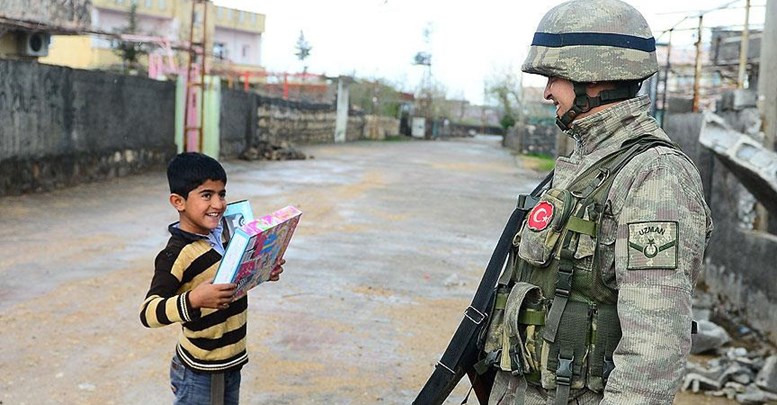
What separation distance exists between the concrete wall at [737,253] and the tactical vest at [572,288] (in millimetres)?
4594

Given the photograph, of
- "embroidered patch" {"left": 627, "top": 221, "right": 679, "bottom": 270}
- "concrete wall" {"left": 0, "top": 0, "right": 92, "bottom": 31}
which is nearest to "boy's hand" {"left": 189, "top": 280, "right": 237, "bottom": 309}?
"embroidered patch" {"left": 627, "top": 221, "right": 679, "bottom": 270}

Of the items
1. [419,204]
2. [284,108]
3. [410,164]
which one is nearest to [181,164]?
[419,204]

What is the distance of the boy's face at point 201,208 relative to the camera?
2.58 m

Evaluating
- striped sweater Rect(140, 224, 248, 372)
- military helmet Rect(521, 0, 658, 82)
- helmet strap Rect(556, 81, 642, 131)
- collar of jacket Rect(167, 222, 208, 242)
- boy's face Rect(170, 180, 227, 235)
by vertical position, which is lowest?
striped sweater Rect(140, 224, 248, 372)

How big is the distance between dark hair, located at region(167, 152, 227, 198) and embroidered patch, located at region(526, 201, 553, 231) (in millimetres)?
1154

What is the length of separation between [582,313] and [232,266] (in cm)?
96

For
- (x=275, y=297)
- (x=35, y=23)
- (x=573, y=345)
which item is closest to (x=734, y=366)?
(x=275, y=297)

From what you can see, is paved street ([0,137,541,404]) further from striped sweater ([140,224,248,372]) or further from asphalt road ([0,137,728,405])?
striped sweater ([140,224,248,372])

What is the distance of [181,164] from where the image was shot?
8.53 feet

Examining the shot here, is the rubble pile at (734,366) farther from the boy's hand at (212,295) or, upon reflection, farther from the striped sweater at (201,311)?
the boy's hand at (212,295)

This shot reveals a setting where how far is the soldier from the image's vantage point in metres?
1.67

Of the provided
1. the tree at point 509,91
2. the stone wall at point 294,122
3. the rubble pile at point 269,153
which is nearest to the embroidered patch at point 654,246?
the rubble pile at point 269,153

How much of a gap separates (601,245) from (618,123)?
0.32 metres

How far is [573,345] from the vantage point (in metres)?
1.81
